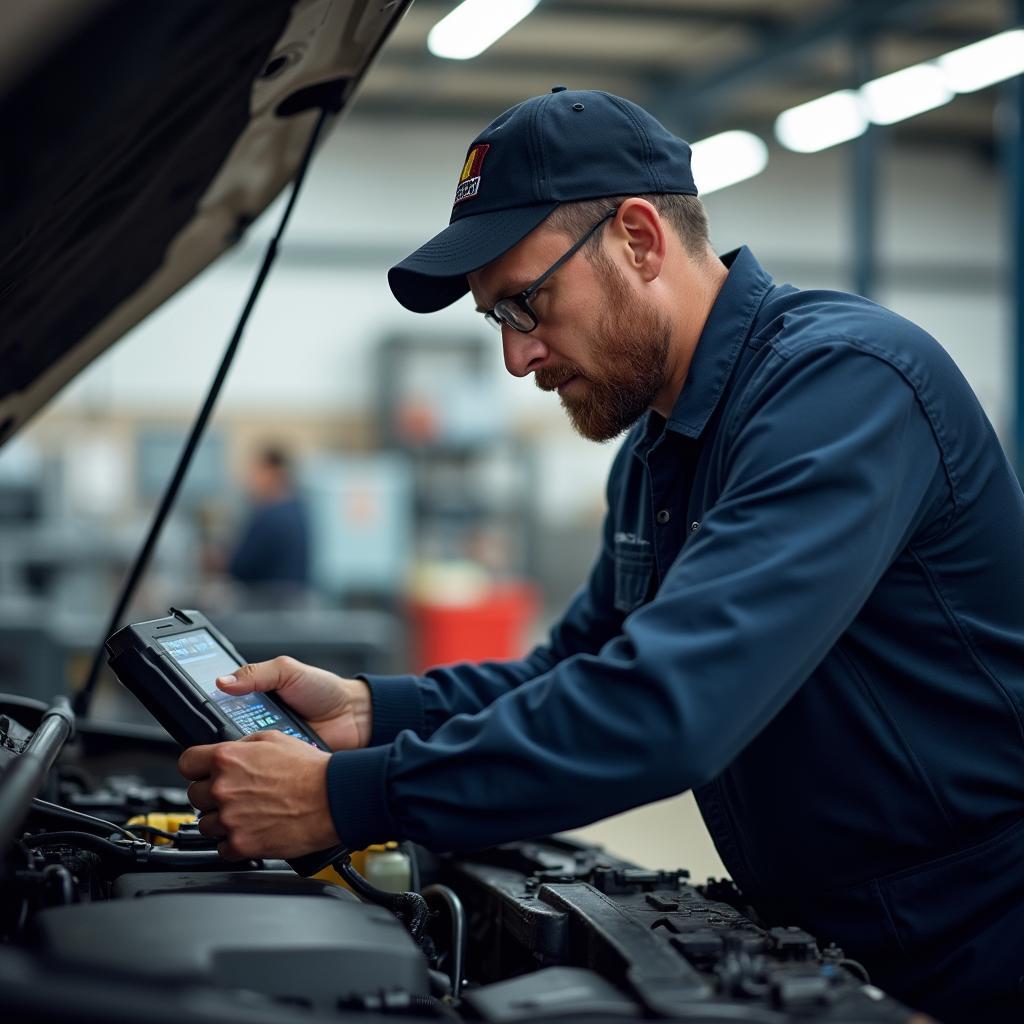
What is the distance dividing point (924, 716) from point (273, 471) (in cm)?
598

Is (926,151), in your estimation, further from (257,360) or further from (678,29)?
(257,360)

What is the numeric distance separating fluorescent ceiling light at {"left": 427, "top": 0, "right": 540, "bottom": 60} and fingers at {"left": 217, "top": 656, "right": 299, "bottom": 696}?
17.6ft

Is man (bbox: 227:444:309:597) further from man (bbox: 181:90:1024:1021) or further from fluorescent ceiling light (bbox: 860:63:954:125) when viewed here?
man (bbox: 181:90:1024:1021)

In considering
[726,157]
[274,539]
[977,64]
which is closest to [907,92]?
[977,64]

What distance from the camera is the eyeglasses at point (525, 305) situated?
126cm

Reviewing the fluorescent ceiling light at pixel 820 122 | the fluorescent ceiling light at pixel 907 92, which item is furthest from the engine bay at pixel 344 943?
the fluorescent ceiling light at pixel 820 122

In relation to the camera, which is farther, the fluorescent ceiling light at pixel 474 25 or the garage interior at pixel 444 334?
the garage interior at pixel 444 334

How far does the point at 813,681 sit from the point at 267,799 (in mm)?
493

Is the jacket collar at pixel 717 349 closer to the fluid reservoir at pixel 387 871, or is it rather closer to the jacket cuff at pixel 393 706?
the jacket cuff at pixel 393 706

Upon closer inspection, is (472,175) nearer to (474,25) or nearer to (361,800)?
(361,800)

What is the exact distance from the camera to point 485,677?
159 cm

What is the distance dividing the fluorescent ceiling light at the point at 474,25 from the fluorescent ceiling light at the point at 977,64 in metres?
2.25

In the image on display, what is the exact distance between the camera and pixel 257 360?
419 inches

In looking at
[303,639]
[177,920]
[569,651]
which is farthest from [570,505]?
[177,920]
